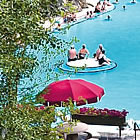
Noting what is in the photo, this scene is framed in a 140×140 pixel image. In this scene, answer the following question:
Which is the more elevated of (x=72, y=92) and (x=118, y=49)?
(x=118, y=49)

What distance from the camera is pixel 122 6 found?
31.4 m

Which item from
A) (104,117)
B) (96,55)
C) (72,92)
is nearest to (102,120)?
(104,117)

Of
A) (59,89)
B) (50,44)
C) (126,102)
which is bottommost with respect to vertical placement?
(126,102)

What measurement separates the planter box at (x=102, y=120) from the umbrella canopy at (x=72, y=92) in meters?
0.36

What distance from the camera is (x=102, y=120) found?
9.64 meters

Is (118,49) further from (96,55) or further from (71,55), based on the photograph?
(71,55)

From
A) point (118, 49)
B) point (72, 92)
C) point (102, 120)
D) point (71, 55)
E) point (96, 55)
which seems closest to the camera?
point (72, 92)

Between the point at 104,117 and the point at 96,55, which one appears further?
the point at 96,55

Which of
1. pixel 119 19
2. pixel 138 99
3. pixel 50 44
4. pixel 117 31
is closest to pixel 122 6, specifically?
pixel 119 19

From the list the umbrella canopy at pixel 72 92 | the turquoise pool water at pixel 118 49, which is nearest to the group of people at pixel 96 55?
the turquoise pool water at pixel 118 49

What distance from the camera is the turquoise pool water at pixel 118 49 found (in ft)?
44.7

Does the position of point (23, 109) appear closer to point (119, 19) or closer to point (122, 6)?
point (119, 19)

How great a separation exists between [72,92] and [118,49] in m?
10.6

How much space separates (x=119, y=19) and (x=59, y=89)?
18267mm
